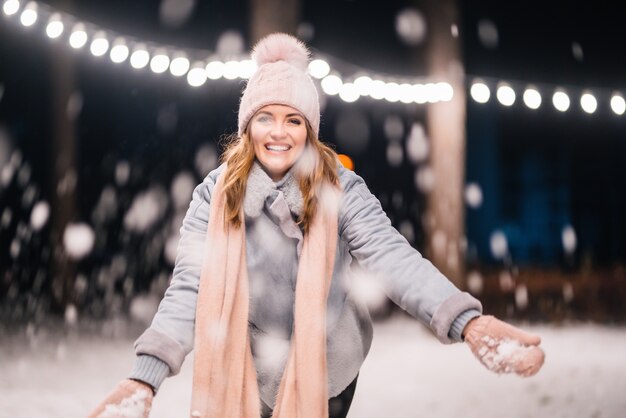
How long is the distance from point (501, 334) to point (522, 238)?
37.8 feet

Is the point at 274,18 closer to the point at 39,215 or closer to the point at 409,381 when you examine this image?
the point at 409,381

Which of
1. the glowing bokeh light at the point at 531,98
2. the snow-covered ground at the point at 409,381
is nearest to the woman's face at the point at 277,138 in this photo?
the snow-covered ground at the point at 409,381

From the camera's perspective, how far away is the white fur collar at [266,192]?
2066mm

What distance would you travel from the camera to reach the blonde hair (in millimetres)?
2068

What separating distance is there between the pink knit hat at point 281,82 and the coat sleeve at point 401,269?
28 cm

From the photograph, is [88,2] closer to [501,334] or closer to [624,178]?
[501,334]

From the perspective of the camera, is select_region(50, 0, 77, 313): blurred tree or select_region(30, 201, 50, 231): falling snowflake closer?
select_region(50, 0, 77, 313): blurred tree

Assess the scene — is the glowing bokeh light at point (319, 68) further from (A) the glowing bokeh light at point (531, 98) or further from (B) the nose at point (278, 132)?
(B) the nose at point (278, 132)

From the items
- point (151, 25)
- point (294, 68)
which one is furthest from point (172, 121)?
point (294, 68)

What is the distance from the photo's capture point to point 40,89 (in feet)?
25.4

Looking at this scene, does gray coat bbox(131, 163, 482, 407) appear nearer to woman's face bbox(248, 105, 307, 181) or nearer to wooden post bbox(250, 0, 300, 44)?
woman's face bbox(248, 105, 307, 181)

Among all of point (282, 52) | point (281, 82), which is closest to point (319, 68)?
point (282, 52)

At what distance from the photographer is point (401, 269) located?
1.87 metres

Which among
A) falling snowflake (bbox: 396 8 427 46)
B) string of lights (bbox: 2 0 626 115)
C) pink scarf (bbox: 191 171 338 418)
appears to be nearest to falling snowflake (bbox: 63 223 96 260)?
string of lights (bbox: 2 0 626 115)
